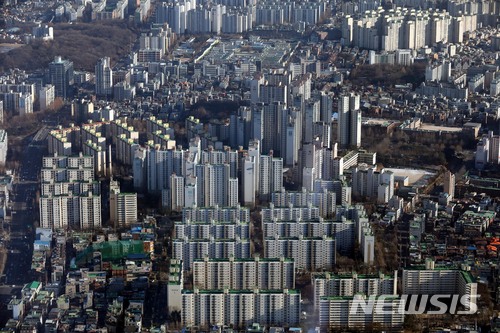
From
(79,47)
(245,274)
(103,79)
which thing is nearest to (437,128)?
(103,79)

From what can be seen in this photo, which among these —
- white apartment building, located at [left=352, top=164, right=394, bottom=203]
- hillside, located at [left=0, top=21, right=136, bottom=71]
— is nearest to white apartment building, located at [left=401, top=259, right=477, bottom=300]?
white apartment building, located at [left=352, top=164, right=394, bottom=203]

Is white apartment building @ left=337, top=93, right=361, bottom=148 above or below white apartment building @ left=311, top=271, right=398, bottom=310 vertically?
above

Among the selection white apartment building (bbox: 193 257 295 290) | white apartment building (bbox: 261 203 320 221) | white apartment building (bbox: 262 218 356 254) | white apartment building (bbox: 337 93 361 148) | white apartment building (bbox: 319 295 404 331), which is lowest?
white apartment building (bbox: 319 295 404 331)

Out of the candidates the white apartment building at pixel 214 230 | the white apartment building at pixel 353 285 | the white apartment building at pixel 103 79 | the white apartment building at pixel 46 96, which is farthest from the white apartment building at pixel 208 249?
the white apartment building at pixel 103 79

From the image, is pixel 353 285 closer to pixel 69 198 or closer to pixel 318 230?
pixel 318 230

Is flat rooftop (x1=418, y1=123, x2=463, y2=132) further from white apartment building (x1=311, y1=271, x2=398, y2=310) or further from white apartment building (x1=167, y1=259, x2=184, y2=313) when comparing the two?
white apartment building (x1=167, y1=259, x2=184, y2=313)

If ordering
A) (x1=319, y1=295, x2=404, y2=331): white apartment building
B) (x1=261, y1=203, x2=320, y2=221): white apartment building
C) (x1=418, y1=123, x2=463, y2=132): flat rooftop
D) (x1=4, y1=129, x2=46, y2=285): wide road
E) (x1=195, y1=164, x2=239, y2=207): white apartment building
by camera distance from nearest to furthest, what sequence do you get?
(x1=319, y1=295, x2=404, y2=331): white apartment building < (x1=4, y1=129, x2=46, y2=285): wide road < (x1=261, y1=203, x2=320, y2=221): white apartment building < (x1=195, y1=164, x2=239, y2=207): white apartment building < (x1=418, y1=123, x2=463, y2=132): flat rooftop
